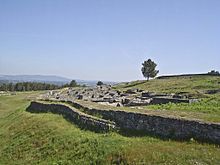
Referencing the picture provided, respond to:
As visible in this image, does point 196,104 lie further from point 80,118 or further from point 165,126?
point 165,126

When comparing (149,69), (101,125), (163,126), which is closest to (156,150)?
(163,126)

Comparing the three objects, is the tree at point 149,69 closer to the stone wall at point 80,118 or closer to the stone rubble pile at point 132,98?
the stone rubble pile at point 132,98

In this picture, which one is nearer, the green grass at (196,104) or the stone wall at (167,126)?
the stone wall at (167,126)

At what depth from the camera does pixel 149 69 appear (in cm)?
9438

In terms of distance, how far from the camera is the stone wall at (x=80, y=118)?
19.0 m

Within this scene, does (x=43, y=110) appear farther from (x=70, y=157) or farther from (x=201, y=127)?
(x=201, y=127)

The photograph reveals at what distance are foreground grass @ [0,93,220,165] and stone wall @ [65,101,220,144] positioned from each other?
0.65 metres

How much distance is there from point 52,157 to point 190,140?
711cm

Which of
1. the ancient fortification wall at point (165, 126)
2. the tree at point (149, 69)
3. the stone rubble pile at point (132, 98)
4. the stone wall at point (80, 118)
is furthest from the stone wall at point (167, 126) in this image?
the tree at point (149, 69)

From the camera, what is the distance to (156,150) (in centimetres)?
1380

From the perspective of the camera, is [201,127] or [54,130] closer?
[201,127]

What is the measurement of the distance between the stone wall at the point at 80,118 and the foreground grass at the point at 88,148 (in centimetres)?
61

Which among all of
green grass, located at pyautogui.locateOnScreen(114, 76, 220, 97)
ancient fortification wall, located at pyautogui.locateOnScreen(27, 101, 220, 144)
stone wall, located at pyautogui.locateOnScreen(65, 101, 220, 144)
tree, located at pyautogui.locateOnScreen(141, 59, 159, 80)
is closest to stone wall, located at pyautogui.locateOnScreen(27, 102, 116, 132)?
ancient fortification wall, located at pyautogui.locateOnScreen(27, 101, 220, 144)

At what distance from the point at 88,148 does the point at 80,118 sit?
6446 millimetres
